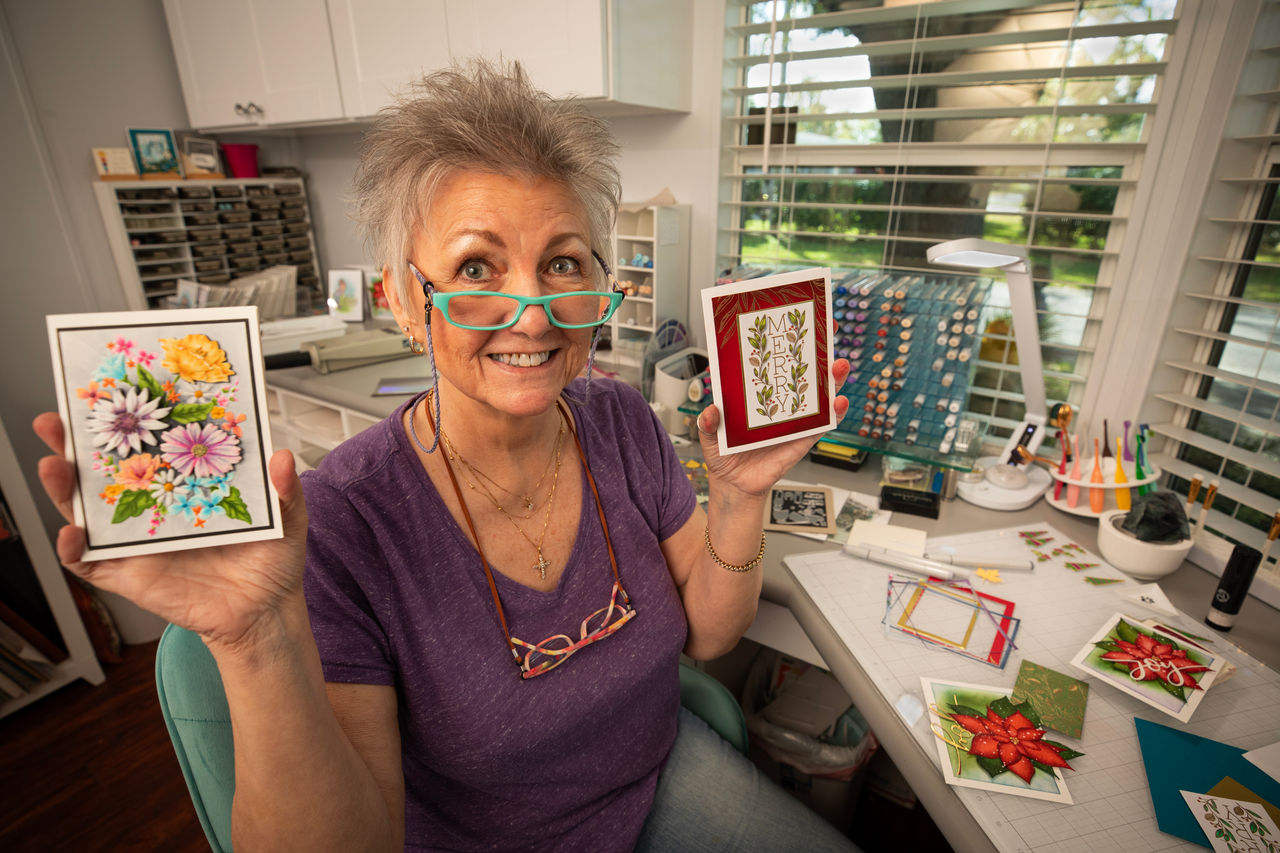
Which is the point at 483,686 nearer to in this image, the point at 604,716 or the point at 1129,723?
the point at 604,716

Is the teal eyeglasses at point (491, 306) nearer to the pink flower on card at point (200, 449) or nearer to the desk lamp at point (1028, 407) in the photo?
the pink flower on card at point (200, 449)

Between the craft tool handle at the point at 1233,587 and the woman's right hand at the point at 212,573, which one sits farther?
the craft tool handle at the point at 1233,587

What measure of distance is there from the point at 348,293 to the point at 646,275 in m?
1.60

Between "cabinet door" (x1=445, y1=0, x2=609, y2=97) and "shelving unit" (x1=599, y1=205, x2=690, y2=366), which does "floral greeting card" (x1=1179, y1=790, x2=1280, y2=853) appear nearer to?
"shelving unit" (x1=599, y1=205, x2=690, y2=366)

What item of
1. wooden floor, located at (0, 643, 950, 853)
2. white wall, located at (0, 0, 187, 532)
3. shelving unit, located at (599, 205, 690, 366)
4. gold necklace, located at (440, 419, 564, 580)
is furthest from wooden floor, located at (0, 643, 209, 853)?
shelving unit, located at (599, 205, 690, 366)

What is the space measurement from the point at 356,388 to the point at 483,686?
4.81ft

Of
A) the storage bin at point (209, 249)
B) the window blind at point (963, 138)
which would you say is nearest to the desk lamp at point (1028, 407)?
the window blind at point (963, 138)

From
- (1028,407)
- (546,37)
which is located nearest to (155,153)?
(546,37)

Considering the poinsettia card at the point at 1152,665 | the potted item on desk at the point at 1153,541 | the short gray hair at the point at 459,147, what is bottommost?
the poinsettia card at the point at 1152,665

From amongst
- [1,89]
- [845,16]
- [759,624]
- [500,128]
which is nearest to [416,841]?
[759,624]

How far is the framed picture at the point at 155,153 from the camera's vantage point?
249 centimetres

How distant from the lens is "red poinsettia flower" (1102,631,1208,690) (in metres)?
0.89

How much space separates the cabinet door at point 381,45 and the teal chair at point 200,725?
5.30ft

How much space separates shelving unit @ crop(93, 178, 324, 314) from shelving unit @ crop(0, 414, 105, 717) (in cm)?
98
